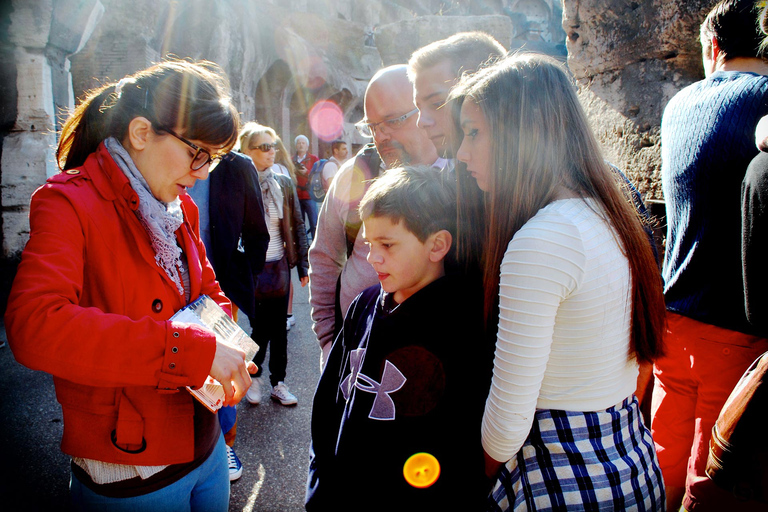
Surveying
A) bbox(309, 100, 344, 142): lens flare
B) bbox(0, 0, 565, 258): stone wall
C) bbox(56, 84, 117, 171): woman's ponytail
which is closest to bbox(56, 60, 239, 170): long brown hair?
bbox(56, 84, 117, 171): woman's ponytail

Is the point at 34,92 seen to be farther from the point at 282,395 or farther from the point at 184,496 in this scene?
the point at 184,496

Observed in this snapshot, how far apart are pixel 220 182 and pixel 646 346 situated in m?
2.43

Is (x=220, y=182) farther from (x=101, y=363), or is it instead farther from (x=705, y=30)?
(x=705, y=30)

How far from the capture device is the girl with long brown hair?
98 cm

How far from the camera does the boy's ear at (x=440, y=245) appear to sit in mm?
1355

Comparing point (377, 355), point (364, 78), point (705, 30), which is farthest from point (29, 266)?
point (364, 78)

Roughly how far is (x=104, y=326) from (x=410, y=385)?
28.9 inches

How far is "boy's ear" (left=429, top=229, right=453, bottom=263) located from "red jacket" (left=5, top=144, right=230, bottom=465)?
2.18 ft

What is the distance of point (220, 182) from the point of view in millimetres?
2768

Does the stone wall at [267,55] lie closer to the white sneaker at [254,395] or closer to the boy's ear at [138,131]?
the boy's ear at [138,131]

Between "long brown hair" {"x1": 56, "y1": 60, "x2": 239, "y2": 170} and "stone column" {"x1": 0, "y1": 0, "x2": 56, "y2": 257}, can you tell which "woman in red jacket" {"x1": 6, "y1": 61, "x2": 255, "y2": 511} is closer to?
"long brown hair" {"x1": 56, "y1": 60, "x2": 239, "y2": 170}

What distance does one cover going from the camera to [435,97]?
5.21ft

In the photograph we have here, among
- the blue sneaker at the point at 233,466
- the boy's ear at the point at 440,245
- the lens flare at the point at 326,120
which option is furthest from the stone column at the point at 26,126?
the lens flare at the point at 326,120

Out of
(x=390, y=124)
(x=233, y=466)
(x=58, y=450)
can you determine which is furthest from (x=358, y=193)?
(x=58, y=450)
